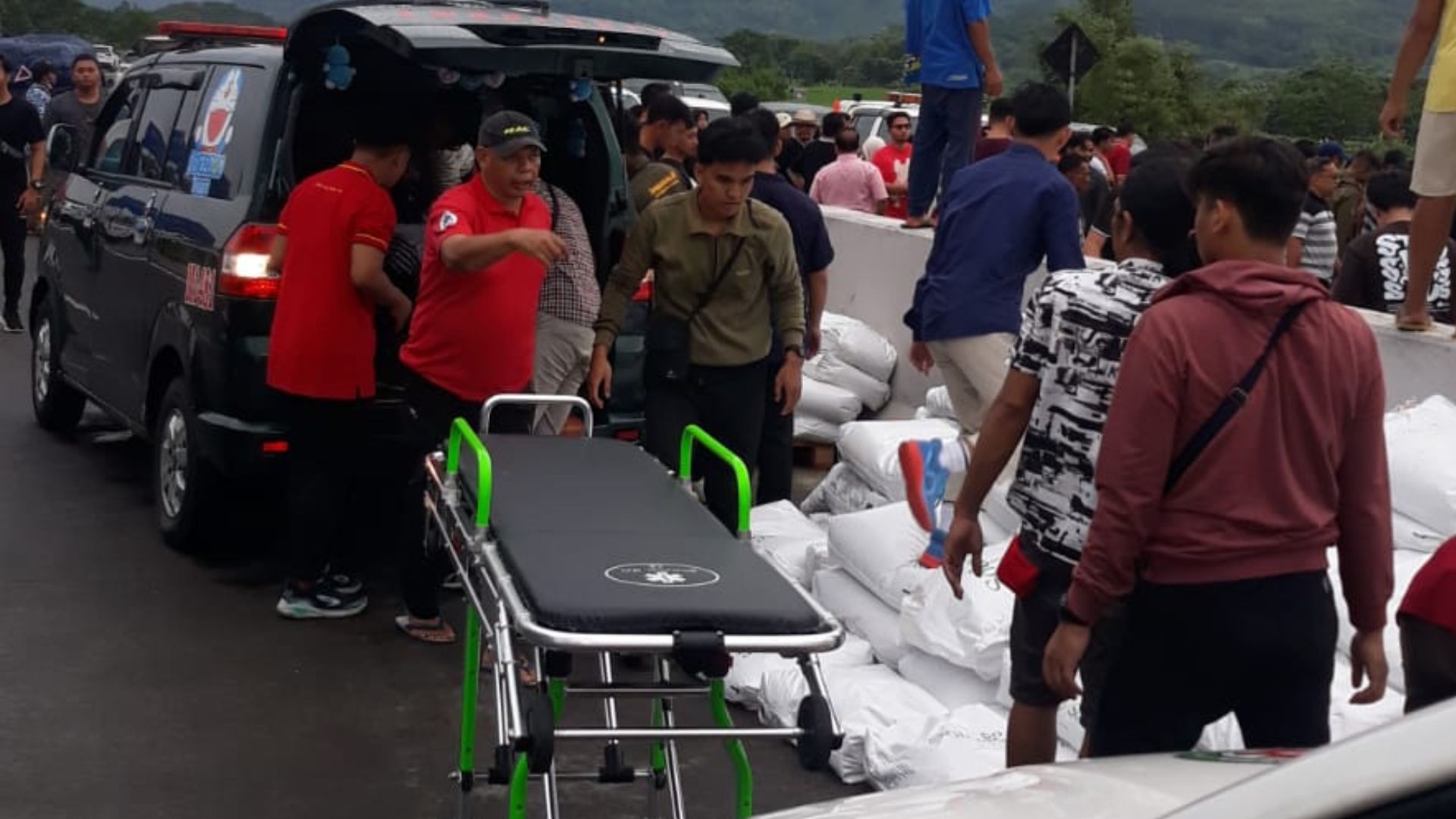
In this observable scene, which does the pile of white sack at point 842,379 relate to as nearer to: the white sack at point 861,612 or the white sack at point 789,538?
the white sack at point 789,538

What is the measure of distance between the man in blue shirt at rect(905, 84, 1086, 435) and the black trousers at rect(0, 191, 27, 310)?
7.81 m

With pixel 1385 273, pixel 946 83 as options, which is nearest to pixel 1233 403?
pixel 1385 273

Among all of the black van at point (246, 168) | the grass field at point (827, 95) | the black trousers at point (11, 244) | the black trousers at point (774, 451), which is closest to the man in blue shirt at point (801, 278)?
the black trousers at point (774, 451)

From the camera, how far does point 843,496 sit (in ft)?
27.2

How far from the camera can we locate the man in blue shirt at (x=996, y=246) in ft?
23.2

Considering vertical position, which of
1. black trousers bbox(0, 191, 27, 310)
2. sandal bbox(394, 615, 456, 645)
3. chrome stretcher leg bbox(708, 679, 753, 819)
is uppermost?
chrome stretcher leg bbox(708, 679, 753, 819)

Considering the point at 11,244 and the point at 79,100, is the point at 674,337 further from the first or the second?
the point at 79,100

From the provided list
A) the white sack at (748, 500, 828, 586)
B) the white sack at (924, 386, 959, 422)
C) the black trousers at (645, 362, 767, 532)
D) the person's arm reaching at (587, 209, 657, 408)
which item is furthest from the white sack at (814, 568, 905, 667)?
the white sack at (924, 386, 959, 422)

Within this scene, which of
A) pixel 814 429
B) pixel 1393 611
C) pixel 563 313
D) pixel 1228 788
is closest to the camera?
pixel 1228 788

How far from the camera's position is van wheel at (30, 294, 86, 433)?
32.1 ft

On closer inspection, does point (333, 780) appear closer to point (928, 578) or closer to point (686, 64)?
point (928, 578)

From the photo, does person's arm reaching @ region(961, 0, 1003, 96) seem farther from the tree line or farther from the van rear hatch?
the tree line

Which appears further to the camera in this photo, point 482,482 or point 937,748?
point 937,748

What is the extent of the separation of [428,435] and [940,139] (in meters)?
4.81
